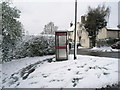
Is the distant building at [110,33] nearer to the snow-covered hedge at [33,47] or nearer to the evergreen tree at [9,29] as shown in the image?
the snow-covered hedge at [33,47]

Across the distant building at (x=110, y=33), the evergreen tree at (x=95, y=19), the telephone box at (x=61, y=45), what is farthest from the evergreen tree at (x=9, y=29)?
the distant building at (x=110, y=33)

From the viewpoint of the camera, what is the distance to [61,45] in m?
10.9

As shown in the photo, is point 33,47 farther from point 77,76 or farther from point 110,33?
point 110,33

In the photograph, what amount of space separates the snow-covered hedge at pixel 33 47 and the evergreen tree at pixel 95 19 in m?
14.4

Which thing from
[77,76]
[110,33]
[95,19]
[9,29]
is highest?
[95,19]

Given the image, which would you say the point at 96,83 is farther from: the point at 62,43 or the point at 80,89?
the point at 62,43

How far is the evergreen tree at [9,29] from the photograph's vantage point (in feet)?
41.8

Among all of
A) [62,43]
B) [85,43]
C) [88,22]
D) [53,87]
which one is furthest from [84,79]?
[85,43]

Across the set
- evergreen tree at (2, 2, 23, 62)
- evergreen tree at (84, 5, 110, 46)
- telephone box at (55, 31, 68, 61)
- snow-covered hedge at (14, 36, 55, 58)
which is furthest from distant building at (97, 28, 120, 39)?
telephone box at (55, 31, 68, 61)

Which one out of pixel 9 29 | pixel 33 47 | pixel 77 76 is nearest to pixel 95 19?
pixel 33 47

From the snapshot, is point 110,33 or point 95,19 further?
point 110,33

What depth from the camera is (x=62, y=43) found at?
35.9ft

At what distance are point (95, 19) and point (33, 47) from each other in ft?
52.0

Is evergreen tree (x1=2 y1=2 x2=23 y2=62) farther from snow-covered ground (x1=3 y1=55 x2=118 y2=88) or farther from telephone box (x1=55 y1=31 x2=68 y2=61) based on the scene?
snow-covered ground (x1=3 y1=55 x2=118 y2=88)
